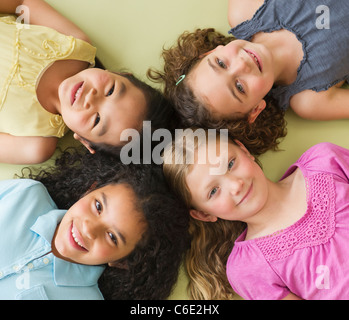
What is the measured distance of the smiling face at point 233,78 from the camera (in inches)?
40.9

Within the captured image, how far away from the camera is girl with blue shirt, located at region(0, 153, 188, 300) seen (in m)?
0.99

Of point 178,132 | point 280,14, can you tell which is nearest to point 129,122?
point 178,132

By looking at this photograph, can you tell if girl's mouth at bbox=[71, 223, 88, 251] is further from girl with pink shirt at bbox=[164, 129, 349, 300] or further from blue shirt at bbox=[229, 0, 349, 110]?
blue shirt at bbox=[229, 0, 349, 110]

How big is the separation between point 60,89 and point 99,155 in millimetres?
225

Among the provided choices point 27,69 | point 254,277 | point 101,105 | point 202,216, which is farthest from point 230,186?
point 27,69

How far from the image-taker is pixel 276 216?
1.09 meters

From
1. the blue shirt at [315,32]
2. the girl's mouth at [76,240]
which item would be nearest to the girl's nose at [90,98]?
the girl's mouth at [76,240]

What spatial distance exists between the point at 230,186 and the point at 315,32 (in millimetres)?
538

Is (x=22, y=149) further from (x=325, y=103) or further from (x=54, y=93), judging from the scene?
(x=325, y=103)

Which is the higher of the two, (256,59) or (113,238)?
(256,59)

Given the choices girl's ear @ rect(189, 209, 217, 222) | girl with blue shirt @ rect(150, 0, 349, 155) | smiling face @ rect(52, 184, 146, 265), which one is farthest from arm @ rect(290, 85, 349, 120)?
smiling face @ rect(52, 184, 146, 265)

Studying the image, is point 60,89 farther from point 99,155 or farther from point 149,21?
point 149,21

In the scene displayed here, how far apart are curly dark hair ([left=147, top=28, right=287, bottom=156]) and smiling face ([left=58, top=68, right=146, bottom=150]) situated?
0.42 ft

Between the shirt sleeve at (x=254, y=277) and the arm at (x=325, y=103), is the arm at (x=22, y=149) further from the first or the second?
the arm at (x=325, y=103)
